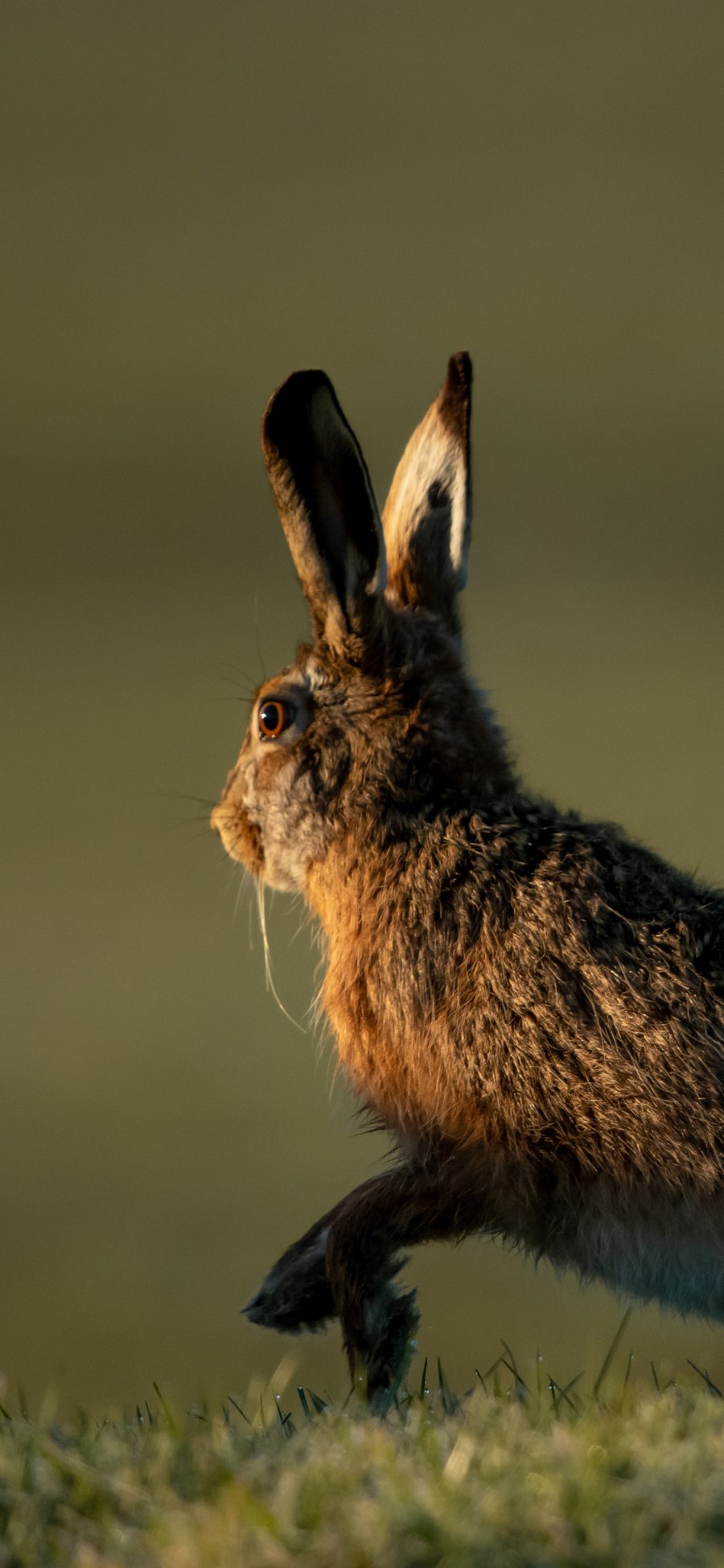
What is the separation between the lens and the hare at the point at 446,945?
4625 mm

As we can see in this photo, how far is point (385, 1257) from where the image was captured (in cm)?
485

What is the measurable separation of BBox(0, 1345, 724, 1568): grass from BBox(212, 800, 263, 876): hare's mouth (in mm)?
2669

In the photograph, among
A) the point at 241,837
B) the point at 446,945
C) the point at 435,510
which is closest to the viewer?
the point at 446,945

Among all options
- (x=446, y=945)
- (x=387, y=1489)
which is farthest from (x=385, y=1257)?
(x=387, y=1489)

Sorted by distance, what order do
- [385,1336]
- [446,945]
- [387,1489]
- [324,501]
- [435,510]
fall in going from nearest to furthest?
[387,1489] → [385,1336] → [446,945] → [324,501] → [435,510]

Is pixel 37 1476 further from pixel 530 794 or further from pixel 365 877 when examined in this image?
pixel 530 794

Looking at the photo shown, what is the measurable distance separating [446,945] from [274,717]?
1272 millimetres

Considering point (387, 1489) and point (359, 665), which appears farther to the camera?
point (359, 665)

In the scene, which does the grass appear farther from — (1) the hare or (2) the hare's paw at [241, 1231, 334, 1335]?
(2) the hare's paw at [241, 1231, 334, 1335]

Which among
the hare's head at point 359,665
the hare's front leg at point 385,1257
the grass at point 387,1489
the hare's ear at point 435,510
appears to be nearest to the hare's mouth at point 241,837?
the hare's head at point 359,665

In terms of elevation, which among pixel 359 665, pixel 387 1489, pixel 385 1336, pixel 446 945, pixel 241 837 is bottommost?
pixel 387 1489

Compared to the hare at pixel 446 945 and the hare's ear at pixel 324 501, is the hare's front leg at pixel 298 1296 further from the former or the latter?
the hare's ear at pixel 324 501

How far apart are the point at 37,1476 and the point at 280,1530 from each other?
2.68 feet

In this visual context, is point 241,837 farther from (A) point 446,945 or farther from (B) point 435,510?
(B) point 435,510
